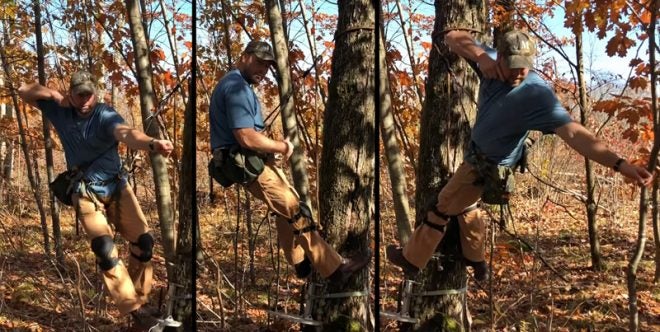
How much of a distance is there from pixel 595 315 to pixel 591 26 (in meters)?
3.20

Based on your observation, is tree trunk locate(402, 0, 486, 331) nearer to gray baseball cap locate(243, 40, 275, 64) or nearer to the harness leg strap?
the harness leg strap

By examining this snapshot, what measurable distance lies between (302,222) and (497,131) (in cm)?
146

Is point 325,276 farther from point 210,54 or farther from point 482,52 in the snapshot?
point 210,54

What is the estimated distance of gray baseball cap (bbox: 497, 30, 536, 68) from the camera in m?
3.26

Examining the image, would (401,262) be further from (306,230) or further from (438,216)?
(306,230)

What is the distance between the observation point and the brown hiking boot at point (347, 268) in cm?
401

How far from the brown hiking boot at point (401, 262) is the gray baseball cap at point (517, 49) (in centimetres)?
155

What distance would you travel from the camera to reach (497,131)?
3473 mm

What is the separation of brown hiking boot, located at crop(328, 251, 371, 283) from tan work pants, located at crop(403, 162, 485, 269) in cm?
32

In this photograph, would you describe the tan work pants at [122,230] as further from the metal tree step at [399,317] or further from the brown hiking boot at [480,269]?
the brown hiking boot at [480,269]

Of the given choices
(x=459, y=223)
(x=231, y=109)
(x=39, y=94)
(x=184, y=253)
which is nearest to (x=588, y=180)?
(x=459, y=223)

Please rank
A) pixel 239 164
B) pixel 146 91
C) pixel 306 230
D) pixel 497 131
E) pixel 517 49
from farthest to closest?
pixel 146 91 → pixel 306 230 → pixel 239 164 → pixel 497 131 → pixel 517 49

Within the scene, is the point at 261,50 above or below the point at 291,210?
above

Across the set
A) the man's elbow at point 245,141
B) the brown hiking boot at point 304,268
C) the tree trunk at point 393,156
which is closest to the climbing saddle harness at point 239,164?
Answer: the man's elbow at point 245,141
